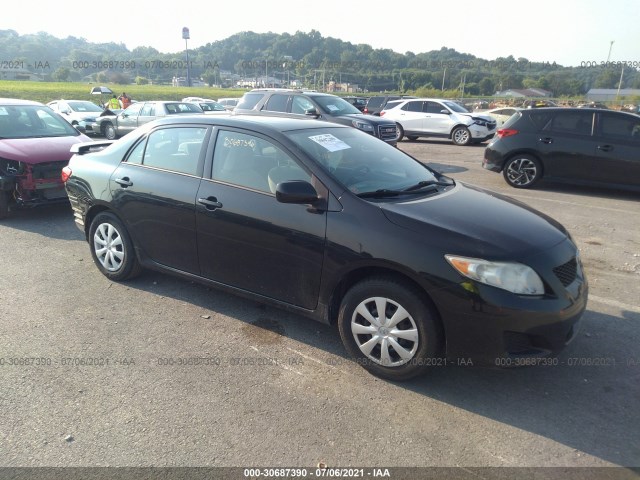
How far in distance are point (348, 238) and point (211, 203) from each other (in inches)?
50.0

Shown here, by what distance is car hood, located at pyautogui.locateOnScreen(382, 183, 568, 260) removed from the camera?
9.96 feet

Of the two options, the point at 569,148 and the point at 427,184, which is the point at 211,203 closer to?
the point at 427,184

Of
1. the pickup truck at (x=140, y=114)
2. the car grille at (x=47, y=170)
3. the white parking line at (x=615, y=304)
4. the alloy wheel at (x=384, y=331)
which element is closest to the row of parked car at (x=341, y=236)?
the alloy wheel at (x=384, y=331)

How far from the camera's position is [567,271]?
3.23 metres

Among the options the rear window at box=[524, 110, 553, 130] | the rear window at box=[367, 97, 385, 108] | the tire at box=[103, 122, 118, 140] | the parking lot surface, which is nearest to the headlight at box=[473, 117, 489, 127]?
the rear window at box=[524, 110, 553, 130]

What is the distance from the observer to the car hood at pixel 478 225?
3.04 metres

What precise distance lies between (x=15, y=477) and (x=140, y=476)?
0.62 m

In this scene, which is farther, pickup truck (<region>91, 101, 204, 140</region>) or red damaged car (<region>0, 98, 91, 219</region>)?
pickup truck (<region>91, 101, 204, 140</region>)

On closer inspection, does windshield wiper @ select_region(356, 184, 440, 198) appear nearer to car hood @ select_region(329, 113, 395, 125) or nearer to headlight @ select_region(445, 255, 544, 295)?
headlight @ select_region(445, 255, 544, 295)

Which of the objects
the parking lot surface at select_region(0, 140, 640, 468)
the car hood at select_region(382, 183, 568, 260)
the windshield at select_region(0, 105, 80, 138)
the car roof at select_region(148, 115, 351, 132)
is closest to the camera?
the parking lot surface at select_region(0, 140, 640, 468)

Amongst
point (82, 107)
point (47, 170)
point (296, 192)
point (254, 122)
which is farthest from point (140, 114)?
point (296, 192)

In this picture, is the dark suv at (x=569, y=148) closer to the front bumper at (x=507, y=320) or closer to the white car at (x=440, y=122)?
the front bumper at (x=507, y=320)

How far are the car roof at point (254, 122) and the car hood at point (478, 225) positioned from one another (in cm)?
118

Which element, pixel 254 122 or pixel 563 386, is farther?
pixel 254 122
